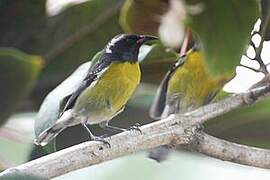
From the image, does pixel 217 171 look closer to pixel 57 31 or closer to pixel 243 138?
pixel 243 138

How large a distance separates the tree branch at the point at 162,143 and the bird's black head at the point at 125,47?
0.16 m

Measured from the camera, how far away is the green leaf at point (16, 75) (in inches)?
33.6

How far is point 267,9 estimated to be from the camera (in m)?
0.97

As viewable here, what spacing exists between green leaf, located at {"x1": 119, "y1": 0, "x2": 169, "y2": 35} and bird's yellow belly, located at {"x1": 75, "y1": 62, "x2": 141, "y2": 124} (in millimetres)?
69

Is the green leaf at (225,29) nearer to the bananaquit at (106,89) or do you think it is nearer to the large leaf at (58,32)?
the bananaquit at (106,89)

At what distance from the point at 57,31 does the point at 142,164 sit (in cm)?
32

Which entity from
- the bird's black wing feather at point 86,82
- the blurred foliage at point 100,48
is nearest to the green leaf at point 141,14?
the blurred foliage at point 100,48

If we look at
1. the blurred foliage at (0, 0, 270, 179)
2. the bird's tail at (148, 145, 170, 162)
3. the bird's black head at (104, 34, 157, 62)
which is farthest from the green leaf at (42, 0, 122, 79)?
the bird's tail at (148, 145, 170, 162)

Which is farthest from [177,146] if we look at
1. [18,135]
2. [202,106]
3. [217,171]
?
[217,171]

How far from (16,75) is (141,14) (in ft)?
0.77

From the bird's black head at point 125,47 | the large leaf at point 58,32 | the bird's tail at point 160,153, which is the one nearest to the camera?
the bird's tail at point 160,153

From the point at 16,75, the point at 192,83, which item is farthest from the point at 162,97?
the point at 16,75

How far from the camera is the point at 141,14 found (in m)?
1.05

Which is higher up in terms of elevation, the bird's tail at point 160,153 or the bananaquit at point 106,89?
the bananaquit at point 106,89
